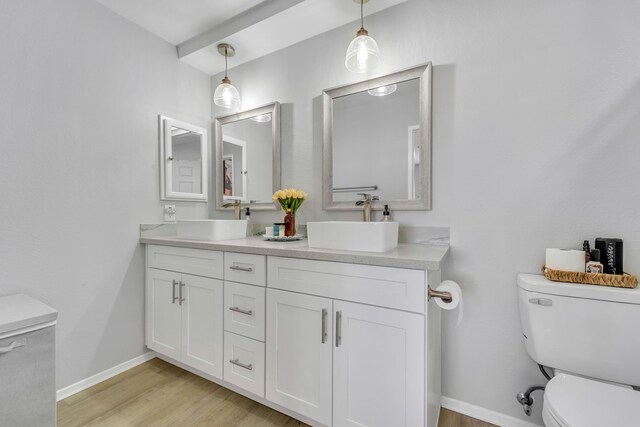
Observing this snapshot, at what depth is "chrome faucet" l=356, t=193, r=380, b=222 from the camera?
5.55ft

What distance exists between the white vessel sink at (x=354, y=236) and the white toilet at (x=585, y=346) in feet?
2.00

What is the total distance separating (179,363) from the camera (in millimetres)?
1858

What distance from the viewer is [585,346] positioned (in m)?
1.10

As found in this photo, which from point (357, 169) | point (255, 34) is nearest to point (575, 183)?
point (357, 169)

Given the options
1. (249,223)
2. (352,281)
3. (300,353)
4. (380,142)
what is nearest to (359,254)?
(352,281)

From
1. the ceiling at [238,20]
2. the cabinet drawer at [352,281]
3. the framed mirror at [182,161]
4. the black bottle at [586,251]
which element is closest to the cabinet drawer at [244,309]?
the cabinet drawer at [352,281]

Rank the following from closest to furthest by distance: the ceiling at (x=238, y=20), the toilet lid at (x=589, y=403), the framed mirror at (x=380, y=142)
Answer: the toilet lid at (x=589, y=403)
the framed mirror at (x=380, y=142)
the ceiling at (x=238, y=20)

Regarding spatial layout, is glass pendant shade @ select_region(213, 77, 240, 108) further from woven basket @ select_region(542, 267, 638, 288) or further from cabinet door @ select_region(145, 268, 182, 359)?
woven basket @ select_region(542, 267, 638, 288)

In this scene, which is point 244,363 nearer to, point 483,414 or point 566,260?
point 483,414

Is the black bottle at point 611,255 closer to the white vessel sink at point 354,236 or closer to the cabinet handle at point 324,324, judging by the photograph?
the white vessel sink at point 354,236

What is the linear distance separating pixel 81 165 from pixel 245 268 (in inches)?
47.1

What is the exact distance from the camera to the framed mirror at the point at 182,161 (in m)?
2.13

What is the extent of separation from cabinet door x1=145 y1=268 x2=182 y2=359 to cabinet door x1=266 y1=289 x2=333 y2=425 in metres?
0.77

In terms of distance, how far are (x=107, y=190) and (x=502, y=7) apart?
8.09 feet
